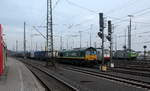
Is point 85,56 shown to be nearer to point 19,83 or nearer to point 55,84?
point 55,84

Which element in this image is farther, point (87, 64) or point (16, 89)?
point (87, 64)

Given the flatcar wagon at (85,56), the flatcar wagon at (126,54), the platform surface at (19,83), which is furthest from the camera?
the flatcar wagon at (126,54)

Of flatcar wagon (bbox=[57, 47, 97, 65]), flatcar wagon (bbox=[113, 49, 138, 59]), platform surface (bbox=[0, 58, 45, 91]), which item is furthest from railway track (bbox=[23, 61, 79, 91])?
flatcar wagon (bbox=[113, 49, 138, 59])

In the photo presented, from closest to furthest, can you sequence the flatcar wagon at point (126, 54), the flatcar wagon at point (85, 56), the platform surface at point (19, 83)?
the platform surface at point (19, 83), the flatcar wagon at point (85, 56), the flatcar wagon at point (126, 54)

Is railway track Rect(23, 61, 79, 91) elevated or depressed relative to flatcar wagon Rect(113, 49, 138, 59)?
depressed

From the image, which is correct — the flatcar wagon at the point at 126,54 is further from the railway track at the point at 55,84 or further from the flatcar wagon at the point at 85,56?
the railway track at the point at 55,84

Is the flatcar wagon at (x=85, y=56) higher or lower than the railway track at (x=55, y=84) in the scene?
higher

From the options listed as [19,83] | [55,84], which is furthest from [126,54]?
[19,83]

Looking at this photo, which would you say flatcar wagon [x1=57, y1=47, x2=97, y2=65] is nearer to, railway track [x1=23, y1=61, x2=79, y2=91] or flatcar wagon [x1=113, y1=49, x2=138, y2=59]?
railway track [x1=23, y1=61, x2=79, y2=91]

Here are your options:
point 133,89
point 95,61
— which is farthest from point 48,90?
point 95,61

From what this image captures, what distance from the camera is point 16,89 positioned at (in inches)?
605

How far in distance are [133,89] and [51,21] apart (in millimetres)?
27133

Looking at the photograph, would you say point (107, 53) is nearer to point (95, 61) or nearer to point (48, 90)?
point (95, 61)

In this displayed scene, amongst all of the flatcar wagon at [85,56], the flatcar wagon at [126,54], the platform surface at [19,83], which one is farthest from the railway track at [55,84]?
the flatcar wagon at [126,54]
